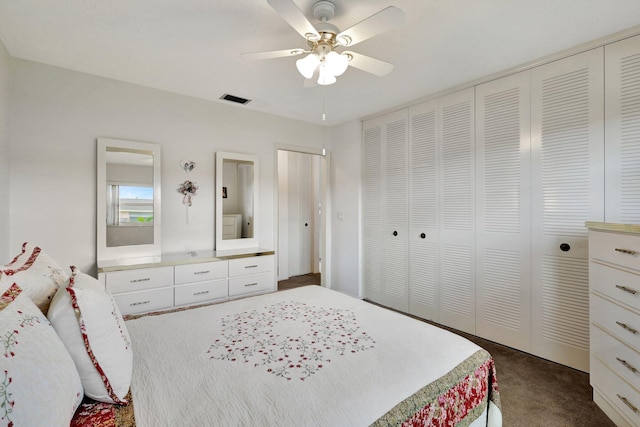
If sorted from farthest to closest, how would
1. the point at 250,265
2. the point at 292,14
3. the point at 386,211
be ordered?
1. the point at 386,211
2. the point at 250,265
3. the point at 292,14

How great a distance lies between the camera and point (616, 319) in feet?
5.39

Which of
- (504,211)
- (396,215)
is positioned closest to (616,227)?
(504,211)

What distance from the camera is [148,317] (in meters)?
1.74

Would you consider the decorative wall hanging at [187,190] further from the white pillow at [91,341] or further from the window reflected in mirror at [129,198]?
the white pillow at [91,341]

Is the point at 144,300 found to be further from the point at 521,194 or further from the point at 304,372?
the point at 521,194

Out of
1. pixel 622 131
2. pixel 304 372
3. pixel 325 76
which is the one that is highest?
pixel 325 76

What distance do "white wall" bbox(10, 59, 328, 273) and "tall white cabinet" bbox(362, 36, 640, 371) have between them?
7.35 ft

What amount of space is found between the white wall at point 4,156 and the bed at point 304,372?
1.44m

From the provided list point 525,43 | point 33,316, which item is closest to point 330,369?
point 33,316

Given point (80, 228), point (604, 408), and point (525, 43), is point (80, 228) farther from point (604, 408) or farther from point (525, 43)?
point (604, 408)

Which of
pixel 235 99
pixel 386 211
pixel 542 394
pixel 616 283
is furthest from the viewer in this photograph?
pixel 386 211

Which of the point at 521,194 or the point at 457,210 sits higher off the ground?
the point at 521,194

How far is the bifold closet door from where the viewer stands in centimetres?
343

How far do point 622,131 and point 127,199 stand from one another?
4011 millimetres
